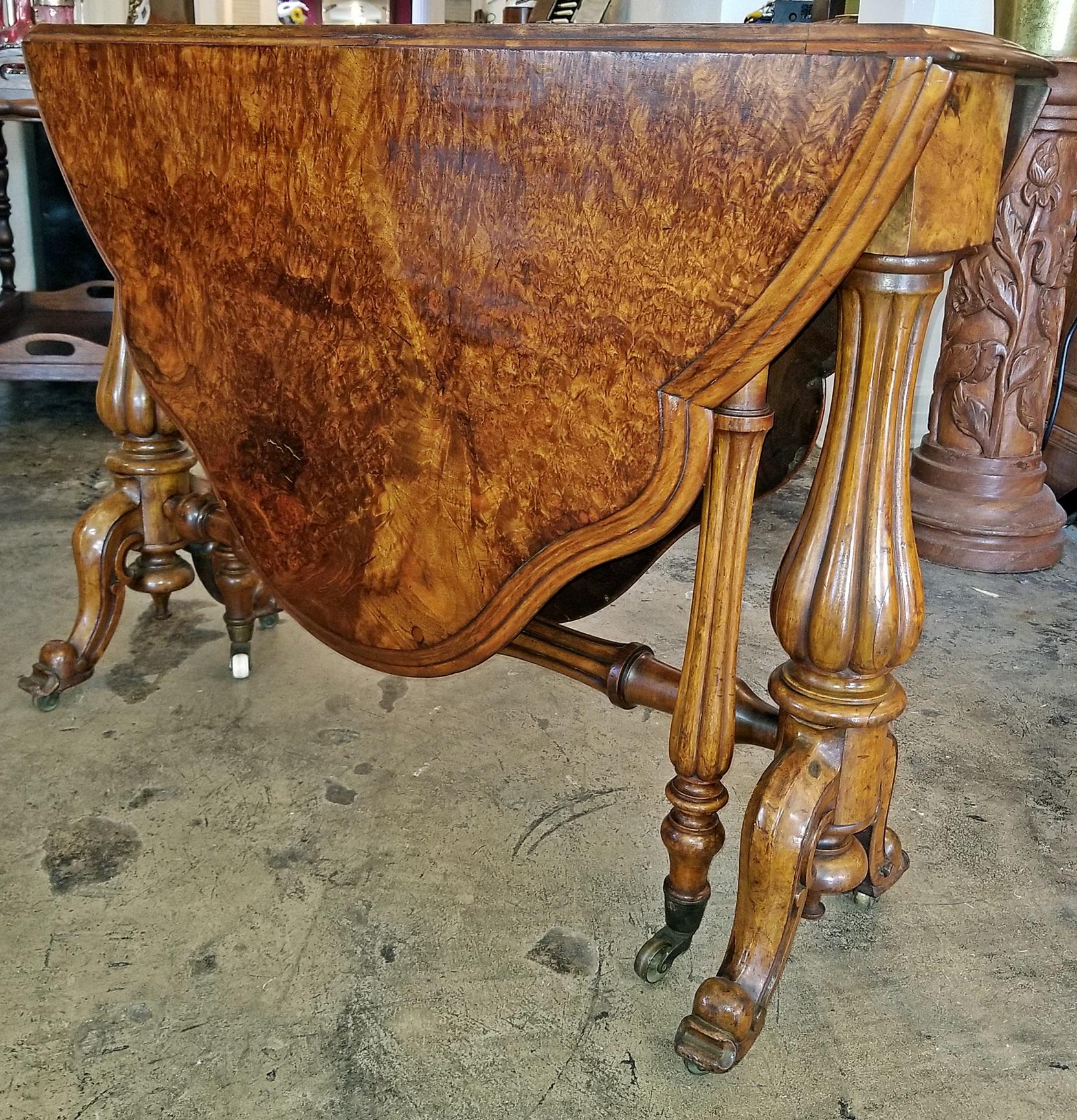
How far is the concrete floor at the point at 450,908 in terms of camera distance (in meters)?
1.11

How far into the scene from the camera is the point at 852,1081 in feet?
3.69

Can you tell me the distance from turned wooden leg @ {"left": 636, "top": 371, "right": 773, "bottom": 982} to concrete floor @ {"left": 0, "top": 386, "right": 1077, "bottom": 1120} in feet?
0.32

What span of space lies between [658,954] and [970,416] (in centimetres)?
178

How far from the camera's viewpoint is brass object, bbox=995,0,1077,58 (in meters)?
2.38

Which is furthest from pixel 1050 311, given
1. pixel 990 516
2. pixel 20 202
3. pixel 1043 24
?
pixel 20 202

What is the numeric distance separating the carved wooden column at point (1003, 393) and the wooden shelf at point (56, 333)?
2.19 m

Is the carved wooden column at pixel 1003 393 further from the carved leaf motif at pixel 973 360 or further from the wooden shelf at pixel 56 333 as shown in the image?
the wooden shelf at pixel 56 333

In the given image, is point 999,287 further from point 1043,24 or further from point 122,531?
point 122,531

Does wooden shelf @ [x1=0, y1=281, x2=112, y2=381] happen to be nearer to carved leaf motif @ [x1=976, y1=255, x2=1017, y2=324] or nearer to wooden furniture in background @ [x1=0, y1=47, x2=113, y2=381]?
wooden furniture in background @ [x1=0, y1=47, x2=113, y2=381]

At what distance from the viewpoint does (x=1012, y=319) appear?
8.26 ft

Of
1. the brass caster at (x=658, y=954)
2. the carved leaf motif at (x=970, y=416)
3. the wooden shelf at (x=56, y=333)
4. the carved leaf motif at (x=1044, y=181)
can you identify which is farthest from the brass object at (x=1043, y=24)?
the wooden shelf at (x=56, y=333)

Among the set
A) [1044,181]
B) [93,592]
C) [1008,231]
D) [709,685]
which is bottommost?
[93,592]

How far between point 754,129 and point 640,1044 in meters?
0.88

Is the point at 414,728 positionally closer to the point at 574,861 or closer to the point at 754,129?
the point at 574,861
